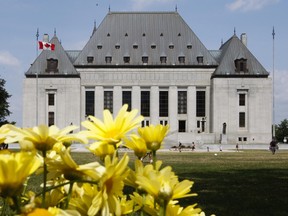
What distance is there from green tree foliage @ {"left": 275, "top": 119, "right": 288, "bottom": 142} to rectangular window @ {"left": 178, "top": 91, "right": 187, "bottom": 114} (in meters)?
47.5

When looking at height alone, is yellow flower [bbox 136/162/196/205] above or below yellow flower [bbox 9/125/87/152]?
below

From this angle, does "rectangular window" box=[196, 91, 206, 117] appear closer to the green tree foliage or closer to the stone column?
the stone column

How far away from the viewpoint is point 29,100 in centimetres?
6512

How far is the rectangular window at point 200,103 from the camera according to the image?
217 feet

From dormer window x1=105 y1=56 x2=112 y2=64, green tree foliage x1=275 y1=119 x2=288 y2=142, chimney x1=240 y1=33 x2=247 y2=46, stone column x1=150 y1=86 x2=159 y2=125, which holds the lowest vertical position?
green tree foliage x1=275 y1=119 x2=288 y2=142

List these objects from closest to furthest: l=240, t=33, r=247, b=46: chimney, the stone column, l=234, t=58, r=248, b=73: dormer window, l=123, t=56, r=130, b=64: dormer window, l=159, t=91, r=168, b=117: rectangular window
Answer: l=123, t=56, r=130, b=64: dormer window
l=234, t=58, r=248, b=73: dormer window
the stone column
l=159, t=91, r=168, b=117: rectangular window
l=240, t=33, r=247, b=46: chimney

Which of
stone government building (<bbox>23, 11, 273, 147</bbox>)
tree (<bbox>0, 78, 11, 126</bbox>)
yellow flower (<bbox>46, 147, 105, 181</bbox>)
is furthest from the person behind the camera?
stone government building (<bbox>23, 11, 273, 147</bbox>)

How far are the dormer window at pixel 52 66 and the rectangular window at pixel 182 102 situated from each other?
52.9ft

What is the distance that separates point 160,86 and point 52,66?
550 inches

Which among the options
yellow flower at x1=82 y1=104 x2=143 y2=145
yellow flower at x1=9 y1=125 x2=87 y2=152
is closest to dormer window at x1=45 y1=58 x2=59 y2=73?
yellow flower at x1=82 y1=104 x2=143 y2=145

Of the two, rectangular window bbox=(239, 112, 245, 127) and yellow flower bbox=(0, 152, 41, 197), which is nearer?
yellow flower bbox=(0, 152, 41, 197)

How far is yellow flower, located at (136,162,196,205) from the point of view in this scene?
4.15 feet

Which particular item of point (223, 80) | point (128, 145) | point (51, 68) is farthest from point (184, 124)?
point (128, 145)

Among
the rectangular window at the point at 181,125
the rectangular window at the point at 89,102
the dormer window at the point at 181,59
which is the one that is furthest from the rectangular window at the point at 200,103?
the rectangular window at the point at 89,102
